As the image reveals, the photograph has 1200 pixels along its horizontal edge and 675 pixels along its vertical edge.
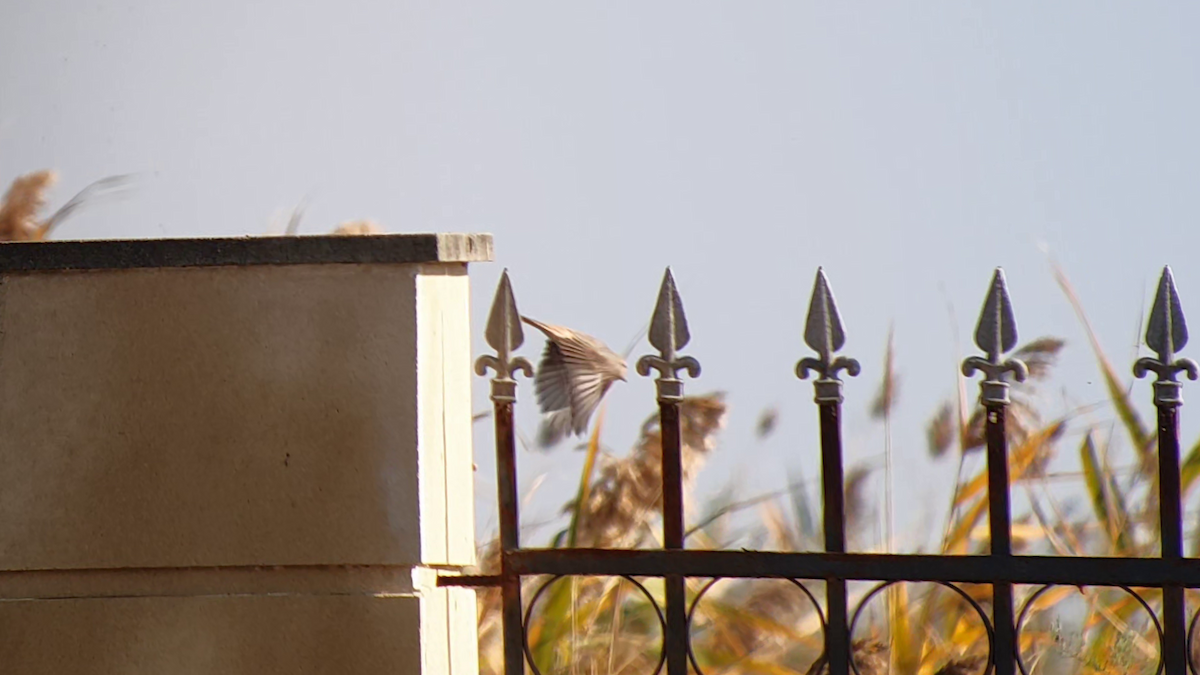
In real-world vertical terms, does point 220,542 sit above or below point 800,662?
above

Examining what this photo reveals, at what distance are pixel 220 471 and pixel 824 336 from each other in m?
1.14

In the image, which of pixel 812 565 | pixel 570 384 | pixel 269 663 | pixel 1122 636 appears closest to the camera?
pixel 269 663

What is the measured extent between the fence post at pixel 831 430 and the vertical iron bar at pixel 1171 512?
22.8 inches

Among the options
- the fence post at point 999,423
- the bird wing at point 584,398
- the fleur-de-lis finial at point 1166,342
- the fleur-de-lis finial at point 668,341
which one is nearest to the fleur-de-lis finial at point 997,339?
the fence post at point 999,423

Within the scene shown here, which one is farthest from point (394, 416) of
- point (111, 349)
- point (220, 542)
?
point (111, 349)

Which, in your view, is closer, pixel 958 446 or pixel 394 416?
pixel 394 416

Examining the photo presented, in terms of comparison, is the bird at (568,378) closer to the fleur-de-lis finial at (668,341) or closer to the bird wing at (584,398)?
the bird wing at (584,398)

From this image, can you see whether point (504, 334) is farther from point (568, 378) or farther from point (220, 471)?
point (220, 471)

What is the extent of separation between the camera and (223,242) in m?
2.23

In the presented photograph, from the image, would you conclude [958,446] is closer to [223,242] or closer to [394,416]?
[394,416]

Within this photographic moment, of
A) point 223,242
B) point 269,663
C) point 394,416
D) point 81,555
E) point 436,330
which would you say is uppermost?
point 223,242

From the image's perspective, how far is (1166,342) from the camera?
2506mm

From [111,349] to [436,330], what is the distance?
0.54 metres

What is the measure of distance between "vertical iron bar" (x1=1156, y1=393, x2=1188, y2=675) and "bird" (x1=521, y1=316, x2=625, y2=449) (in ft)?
3.52
